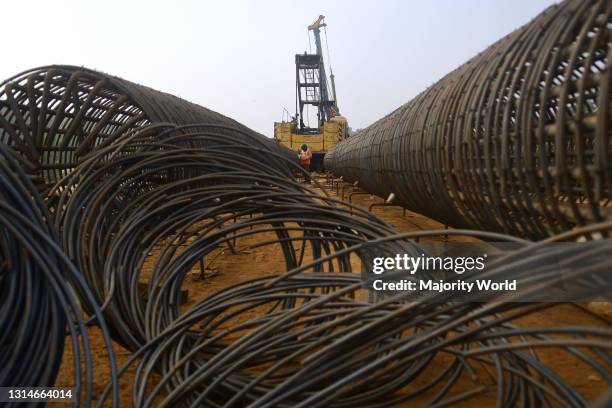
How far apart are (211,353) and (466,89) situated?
82.8 inches

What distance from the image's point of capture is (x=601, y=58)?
1651 mm

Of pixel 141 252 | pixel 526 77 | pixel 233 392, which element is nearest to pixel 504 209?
pixel 526 77

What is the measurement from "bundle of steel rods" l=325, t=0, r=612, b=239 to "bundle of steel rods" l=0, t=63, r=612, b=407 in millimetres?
460

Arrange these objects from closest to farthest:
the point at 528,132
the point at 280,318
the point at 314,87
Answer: the point at 280,318 → the point at 528,132 → the point at 314,87

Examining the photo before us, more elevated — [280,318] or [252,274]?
[280,318]

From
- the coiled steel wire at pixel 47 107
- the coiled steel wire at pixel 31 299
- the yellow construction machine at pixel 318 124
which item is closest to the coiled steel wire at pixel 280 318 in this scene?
the coiled steel wire at pixel 31 299

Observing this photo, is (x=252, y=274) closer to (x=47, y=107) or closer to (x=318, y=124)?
(x=47, y=107)

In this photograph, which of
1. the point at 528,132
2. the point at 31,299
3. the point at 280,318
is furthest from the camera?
the point at 528,132

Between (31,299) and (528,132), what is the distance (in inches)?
79.8

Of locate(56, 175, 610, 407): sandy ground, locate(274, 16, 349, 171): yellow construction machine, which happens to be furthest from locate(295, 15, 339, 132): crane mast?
locate(56, 175, 610, 407): sandy ground

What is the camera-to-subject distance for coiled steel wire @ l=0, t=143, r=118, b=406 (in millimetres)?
1315

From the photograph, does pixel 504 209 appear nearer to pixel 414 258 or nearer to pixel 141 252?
pixel 414 258

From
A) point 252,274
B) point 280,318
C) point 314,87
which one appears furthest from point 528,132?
point 314,87

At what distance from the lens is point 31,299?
1.35m
